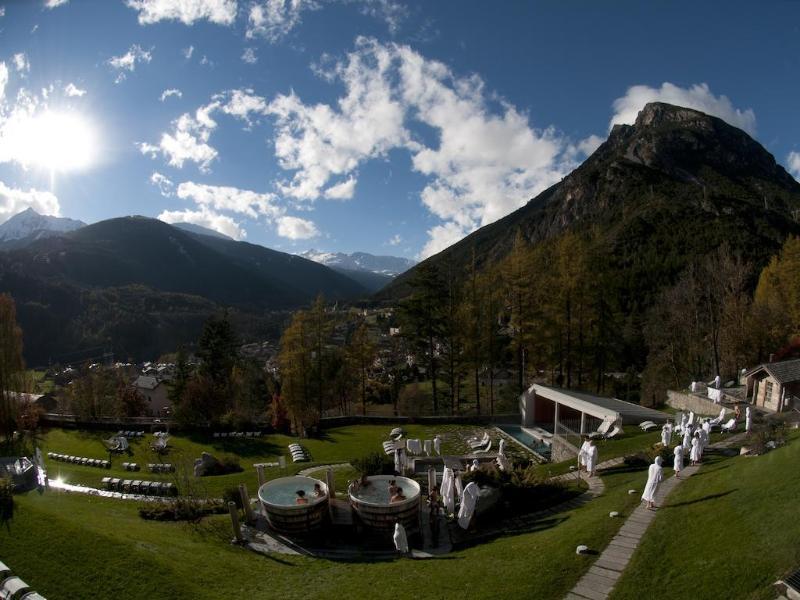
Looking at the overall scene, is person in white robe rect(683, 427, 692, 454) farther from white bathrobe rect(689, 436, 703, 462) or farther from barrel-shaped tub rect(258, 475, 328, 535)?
barrel-shaped tub rect(258, 475, 328, 535)

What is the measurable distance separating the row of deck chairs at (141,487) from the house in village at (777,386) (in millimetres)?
23825

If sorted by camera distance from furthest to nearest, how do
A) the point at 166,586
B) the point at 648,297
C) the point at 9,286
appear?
the point at 9,286 → the point at 648,297 → the point at 166,586

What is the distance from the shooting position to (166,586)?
851 centimetres

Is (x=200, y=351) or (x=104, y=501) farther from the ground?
(x=200, y=351)

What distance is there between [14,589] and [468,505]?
29.6ft

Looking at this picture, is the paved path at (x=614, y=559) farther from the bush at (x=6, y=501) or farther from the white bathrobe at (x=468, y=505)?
the bush at (x=6, y=501)

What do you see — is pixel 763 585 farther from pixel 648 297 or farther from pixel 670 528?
pixel 648 297

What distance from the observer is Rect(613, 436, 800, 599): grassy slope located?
22.8 ft

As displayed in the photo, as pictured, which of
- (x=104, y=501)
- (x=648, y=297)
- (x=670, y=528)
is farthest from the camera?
(x=648, y=297)

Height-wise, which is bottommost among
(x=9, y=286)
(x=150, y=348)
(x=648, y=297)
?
(x=150, y=348)

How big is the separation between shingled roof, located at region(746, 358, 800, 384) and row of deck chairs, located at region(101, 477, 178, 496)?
78.2ft

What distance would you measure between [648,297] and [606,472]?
53399 mm

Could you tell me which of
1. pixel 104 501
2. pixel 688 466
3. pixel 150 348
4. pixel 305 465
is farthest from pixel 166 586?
pixel 150 348

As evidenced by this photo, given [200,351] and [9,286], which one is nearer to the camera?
[200,351]
